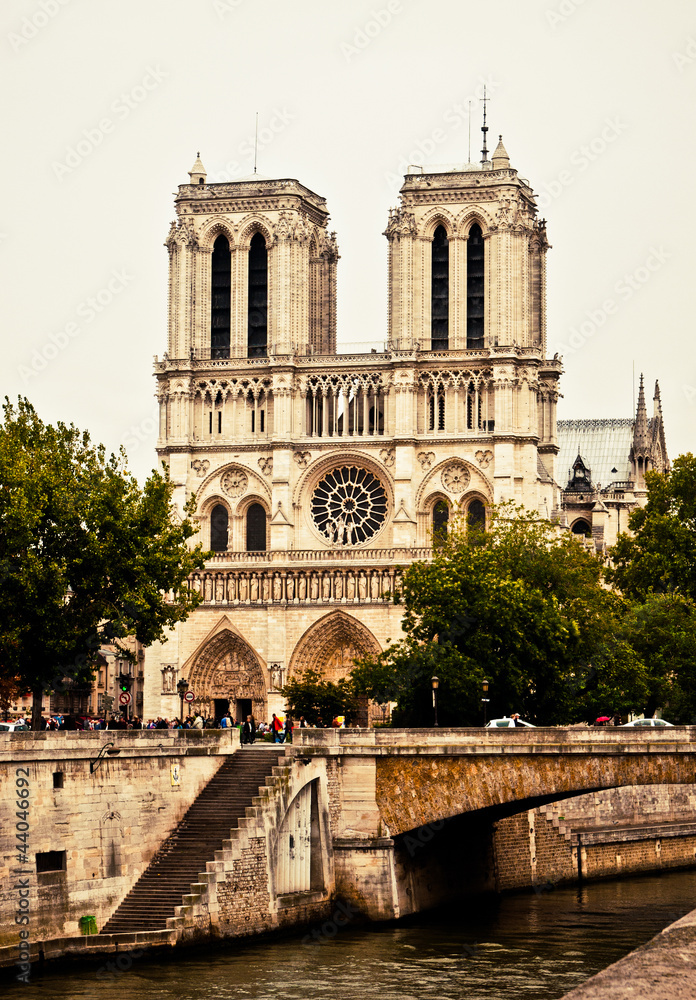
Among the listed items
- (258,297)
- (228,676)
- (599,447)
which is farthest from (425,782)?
(599,447)

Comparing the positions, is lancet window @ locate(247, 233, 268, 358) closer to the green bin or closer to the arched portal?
the arched portal

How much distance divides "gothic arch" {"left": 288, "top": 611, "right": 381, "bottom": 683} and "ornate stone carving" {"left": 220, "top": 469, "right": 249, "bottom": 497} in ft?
24.3

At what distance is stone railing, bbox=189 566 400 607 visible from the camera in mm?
79312

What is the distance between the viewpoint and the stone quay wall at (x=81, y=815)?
114 feet

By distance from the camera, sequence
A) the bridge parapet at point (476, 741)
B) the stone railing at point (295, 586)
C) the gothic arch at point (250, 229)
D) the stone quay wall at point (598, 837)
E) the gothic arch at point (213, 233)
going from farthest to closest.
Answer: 1. the gothic arch at point (213, 233)
2. the gothic arch at point (250, 229)
3. the stone railing at point (295, 586)
4. the stone quay wall at point (598, 837)
5. the bridge parapet at point (476, 741)

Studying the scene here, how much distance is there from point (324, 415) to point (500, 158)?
545 inches

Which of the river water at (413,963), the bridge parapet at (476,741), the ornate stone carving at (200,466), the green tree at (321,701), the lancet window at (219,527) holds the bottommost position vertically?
the river water at (413,963)

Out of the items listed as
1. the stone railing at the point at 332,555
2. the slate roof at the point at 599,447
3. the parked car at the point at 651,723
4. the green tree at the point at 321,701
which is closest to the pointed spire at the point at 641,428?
the slate roof at the point at 599,447

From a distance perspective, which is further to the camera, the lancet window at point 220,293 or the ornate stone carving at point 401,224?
the lancet window at point 220,293

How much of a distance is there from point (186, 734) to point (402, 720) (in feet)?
56.3

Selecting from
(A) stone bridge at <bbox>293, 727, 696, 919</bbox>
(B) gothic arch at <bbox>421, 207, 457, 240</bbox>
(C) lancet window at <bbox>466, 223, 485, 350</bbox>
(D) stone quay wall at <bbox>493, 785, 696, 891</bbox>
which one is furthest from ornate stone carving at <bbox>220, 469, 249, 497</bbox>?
(A) stone bridge at <bbox>293, 727, 696, 919</bbox>

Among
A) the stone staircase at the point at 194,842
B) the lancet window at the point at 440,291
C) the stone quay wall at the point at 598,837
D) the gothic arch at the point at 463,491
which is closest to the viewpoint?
the stone staircase at the point at 194,842

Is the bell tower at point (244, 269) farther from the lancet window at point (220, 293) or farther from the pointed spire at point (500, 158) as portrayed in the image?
the pointed spire at point (500, 158)

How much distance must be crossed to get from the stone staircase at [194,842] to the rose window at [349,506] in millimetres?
40756
